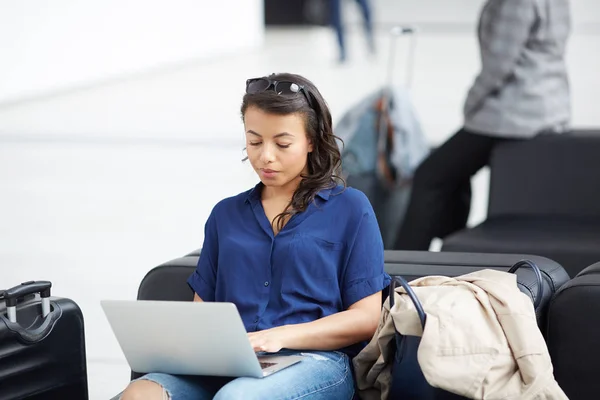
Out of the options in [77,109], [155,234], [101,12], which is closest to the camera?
[155,234]

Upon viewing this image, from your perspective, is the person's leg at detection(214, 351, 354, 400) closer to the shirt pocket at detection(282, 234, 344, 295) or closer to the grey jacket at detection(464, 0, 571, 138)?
the shirt pocket at detection(282, 234, 344, 295)

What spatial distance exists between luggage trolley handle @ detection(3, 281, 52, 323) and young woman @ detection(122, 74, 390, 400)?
36 cm

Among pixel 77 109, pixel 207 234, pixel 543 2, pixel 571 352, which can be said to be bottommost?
pixel 77 109

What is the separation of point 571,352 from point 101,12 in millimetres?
9228

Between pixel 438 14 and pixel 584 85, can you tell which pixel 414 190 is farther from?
pixel 438 14

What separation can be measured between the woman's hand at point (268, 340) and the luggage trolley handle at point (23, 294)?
1.52 ft

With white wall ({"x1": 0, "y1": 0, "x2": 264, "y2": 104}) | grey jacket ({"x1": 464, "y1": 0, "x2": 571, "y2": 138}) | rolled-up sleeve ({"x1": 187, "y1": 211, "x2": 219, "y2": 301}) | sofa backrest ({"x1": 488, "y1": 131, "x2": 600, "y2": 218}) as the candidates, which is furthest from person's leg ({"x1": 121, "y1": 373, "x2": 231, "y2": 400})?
white wall ({"x1": 0, "y1": 0, "x2": 264, "y2": 104})

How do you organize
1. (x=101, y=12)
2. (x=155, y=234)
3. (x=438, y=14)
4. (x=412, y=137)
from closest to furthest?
(x=412, y=137) < (x=155, y=234) < (x=101, y=12) < (x=438, y=14)

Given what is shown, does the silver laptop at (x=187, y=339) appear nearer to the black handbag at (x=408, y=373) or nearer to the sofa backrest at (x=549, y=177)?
the black handbag at (x=408, y=373)

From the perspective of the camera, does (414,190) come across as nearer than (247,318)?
No

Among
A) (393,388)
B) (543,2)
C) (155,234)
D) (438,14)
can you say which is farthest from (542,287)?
(438,14)

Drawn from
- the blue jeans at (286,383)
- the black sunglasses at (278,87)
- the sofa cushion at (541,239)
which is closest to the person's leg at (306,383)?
the blue jeans at (286,383)

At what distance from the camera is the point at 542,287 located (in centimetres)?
236

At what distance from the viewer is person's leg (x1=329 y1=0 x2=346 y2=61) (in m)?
12.2
